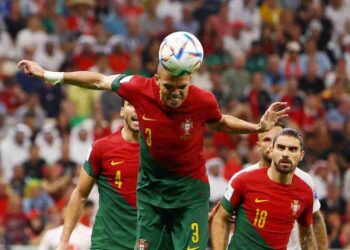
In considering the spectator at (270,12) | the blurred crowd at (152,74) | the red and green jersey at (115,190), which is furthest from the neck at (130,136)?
the spectator at (270,12)

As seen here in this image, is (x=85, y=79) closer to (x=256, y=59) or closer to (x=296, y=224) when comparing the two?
(x=296, y=224)

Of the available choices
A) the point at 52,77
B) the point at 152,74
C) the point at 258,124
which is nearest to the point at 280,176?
the point at 258,124

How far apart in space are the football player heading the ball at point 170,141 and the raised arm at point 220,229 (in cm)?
86

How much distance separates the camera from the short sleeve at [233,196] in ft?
36.2

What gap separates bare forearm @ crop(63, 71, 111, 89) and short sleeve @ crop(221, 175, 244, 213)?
1.72 metres

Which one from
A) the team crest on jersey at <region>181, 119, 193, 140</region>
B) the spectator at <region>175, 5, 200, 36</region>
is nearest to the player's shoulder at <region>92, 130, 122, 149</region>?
the team crest on jersey at <region>181, 119, 193, 140</region>

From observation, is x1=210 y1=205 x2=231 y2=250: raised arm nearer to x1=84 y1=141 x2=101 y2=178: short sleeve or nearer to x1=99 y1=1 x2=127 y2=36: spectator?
x1=84 y1=141 x2=101 y2=178: short sleeve

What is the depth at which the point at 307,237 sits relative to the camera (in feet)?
36.9

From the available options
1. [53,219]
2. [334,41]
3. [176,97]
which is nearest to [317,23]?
[334,41]

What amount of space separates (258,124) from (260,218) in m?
1.20

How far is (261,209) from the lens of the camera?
11031 millimetres

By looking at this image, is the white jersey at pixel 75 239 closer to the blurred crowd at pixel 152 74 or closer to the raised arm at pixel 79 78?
the blurred crowd at pixel 152 74

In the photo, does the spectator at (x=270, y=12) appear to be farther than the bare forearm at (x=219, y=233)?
Yes

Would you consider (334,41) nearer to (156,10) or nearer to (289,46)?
(289,46)
